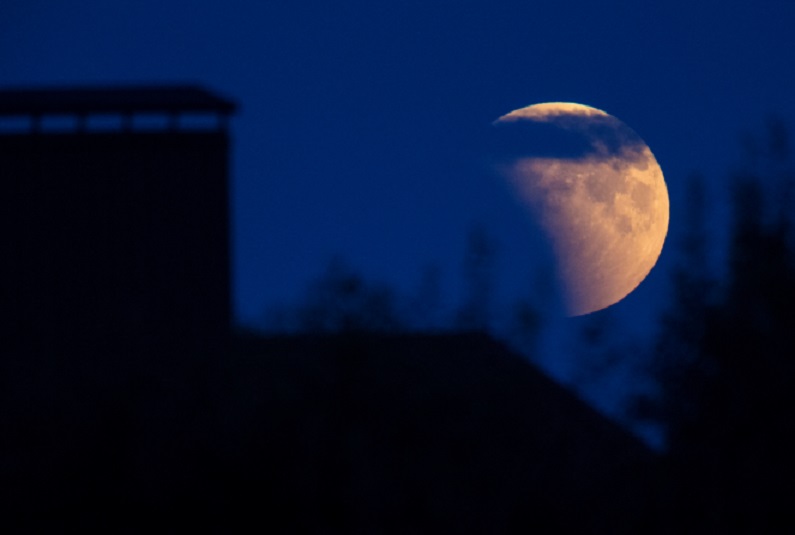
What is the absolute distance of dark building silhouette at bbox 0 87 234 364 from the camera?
14.8m

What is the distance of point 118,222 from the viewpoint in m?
15.0

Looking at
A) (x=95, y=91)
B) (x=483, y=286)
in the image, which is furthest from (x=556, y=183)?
(x=95, y=91)

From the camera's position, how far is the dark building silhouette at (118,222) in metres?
14.8

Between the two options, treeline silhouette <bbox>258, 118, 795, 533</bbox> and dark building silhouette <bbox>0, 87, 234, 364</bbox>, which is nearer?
treeline silhouette <bbox>258, 118, 795, 533</bbox>

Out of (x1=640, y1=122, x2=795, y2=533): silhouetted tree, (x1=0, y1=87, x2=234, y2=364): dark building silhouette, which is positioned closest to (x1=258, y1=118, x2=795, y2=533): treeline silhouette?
(x1=640, y1=122, x2=795, y2=533): silhouetted tree

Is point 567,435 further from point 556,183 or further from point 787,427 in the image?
point 556,183

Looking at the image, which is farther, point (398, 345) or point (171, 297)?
point (171, 297)

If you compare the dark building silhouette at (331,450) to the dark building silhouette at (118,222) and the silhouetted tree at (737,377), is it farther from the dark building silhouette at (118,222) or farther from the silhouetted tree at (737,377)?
the dark building silhouette at (118,222)

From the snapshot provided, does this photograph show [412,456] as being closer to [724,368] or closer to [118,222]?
[724,368]

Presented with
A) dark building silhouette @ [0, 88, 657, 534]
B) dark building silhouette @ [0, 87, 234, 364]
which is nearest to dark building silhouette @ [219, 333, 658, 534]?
dark building silhouette @ [0, 88, 657, 534]

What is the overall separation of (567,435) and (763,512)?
5.09 feet

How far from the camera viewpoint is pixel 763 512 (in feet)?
27.6

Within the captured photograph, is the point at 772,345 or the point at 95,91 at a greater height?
the point at 95,91

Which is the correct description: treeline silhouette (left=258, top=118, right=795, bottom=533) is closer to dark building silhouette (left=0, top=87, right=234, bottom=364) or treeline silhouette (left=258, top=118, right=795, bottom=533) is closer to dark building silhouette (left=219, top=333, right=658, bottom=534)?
dark building silhouette (left=219, top=333, right=658, bottom=534)
